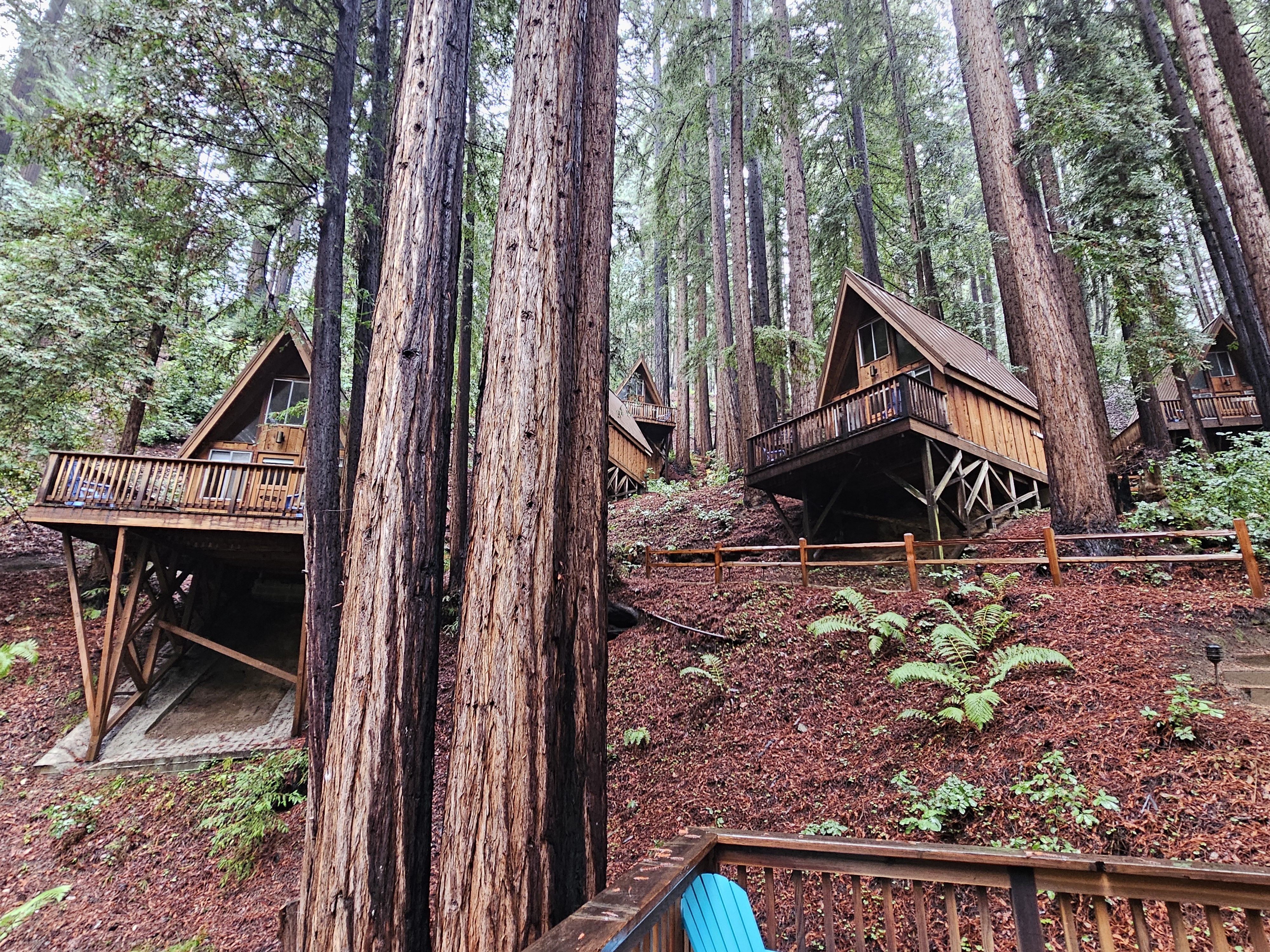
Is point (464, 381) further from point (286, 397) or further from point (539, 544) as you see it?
point (539, 544)

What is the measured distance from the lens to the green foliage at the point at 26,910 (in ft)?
12.3

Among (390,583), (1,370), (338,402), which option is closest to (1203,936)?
(390,583)

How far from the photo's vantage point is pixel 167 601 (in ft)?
34.9

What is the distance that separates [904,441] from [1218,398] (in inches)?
749

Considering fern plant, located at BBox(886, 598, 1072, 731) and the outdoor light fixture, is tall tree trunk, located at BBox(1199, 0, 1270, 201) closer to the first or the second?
the outdoor light fixture

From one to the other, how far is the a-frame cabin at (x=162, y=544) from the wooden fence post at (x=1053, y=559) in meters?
10.2

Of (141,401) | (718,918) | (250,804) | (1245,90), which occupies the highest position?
(1245,90)

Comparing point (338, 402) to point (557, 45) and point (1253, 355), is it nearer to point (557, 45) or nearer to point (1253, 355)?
point (557, 45)

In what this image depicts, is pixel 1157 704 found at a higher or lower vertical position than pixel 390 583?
lower

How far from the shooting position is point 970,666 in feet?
19.3

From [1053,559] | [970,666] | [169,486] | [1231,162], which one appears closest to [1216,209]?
[1231,162]

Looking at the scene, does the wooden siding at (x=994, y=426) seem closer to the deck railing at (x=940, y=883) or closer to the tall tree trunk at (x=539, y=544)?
the deck railing at (x=940, y=883)

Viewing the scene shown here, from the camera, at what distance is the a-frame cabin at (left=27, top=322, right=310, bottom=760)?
914 cm

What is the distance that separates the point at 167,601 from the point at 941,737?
43.0 ft
